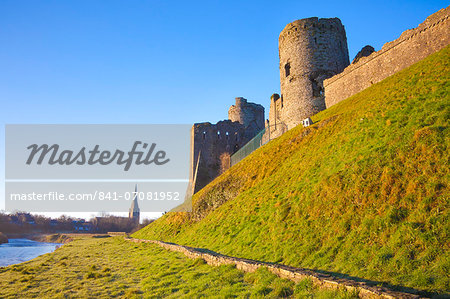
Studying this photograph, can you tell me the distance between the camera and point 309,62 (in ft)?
112

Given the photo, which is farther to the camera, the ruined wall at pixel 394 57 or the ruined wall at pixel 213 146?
the ruined wall at pixel 213 146

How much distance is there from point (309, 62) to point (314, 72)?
1.49 metres

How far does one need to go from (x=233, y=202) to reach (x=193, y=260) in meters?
7.70

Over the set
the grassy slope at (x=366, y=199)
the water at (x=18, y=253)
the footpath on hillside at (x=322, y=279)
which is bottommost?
the water at (x=18, y=253)

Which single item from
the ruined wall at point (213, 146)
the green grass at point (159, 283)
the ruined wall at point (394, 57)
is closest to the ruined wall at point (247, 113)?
the ruined wall at point (213, 146)

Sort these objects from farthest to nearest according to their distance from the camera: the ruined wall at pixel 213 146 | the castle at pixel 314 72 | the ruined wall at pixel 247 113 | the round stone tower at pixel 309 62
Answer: the ruined wall at pixel 247 113 < the ruined wall at pixel 213 146 < the round stone tower at pixel 309 62 < the castle at pixel 314 72

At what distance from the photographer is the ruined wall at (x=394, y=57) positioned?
2080 cm

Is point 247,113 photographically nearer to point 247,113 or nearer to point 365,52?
point 247,113

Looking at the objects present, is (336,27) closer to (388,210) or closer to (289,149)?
(289,149)

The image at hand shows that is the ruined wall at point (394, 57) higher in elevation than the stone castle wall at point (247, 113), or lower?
lower

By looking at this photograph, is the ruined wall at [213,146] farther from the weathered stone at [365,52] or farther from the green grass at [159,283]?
the green grass at [159,283]

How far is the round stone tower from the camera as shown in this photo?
33438 mm

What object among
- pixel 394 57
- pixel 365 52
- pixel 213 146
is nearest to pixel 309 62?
pixel 365 52

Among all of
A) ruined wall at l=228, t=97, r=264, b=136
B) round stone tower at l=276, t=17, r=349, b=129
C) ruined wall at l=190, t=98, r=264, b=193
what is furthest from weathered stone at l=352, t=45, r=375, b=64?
ruined wall at l=228, t=97, r=264, b=136
